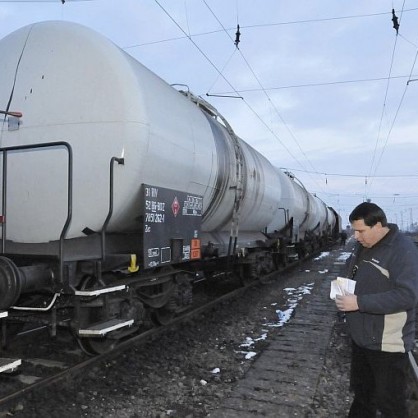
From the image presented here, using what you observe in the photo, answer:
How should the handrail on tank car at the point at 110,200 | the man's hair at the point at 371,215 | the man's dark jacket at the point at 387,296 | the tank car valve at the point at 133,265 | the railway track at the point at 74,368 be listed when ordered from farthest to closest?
the tank car valve at the point at 133,265
the handrail on tank car at the point at 110,200
the railway track at the point at 74,368
the man's hair at the point at 371,215
the man's dark jacket at the point at 387,296

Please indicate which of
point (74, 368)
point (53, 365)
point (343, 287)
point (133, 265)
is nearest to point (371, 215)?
point (343, 287)

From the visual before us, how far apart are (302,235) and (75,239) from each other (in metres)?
16.7

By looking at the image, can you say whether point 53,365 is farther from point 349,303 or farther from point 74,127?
point 349,303

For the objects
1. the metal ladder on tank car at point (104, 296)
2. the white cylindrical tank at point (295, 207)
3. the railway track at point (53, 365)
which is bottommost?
A: the railway track at point (53, 365)

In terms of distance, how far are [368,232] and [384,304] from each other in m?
0.49

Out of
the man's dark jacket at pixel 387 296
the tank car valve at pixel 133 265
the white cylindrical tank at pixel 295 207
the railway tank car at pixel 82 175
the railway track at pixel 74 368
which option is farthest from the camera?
the white cylindrical tank at pixel 295 207

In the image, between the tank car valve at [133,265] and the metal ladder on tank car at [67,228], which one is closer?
the metal ladder on tank car at [67,228]

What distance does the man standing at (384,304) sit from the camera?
2896 mm

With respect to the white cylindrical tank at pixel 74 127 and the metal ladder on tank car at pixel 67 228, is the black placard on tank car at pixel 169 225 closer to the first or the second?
the white cylindrical tank at pixel 74 127

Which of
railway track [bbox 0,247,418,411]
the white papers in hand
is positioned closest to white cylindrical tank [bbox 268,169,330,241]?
railway track [bbox 0,247,418,411]

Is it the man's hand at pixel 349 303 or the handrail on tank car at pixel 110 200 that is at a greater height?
the handrail on tank car at pixel 110 200

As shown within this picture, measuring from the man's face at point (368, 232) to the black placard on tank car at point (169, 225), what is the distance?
2600 millimetres

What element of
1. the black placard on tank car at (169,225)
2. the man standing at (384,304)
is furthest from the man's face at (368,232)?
the black placard on tank car at (169,225)

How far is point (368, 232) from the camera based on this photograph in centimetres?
309
